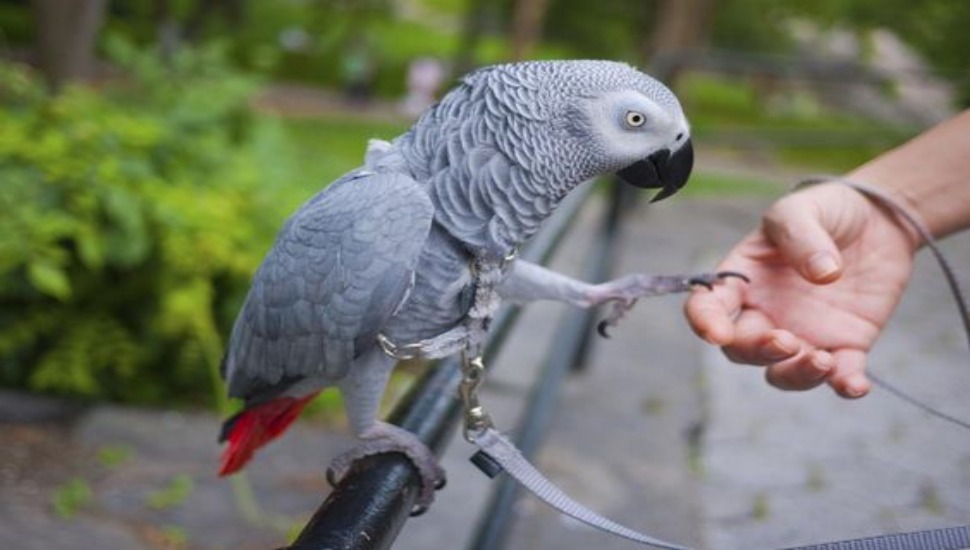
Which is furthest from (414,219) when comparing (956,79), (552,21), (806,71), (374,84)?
(374,84)

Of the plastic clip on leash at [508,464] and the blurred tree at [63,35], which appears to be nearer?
the plastic clip on leash at [508,464]

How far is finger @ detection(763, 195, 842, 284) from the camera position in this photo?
871 mm

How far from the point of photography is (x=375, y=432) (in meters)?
0.84

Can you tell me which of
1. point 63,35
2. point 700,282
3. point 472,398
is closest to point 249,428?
point 472,398

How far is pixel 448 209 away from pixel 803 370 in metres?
0.34

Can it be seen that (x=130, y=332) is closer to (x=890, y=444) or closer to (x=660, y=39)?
(x=890, y=444)

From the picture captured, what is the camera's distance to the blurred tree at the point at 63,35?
10.6 feet

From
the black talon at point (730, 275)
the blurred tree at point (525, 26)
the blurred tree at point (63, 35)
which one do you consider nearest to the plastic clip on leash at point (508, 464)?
the black talon at point (730, 275)

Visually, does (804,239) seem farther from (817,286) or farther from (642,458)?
(642,458)

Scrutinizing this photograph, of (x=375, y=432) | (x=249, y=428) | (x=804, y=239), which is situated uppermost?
(x=804, y=239)

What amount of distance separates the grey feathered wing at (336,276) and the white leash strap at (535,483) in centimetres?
14

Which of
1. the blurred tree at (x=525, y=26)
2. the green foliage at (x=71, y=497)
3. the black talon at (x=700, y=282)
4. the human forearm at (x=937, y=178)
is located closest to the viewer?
the black talon at (x=700, y=282)

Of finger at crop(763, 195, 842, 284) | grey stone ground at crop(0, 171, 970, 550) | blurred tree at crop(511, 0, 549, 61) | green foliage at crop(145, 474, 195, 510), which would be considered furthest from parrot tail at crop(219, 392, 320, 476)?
blurred tree at crop(511, 0, 549, 61)

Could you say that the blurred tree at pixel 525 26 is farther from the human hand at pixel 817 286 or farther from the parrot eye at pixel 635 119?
the parrot eye at pixel 635 119
